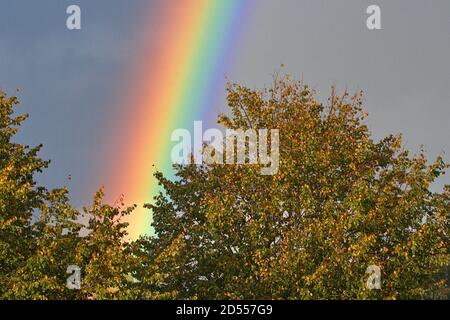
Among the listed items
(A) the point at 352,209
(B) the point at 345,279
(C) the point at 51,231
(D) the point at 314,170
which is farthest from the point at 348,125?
(C) the point at 51,231

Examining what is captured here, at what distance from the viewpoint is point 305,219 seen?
40688 mm

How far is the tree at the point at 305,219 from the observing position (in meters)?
38.7

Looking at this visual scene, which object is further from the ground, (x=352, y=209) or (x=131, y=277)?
(x=352, y=209)

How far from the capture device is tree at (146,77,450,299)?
127 feet

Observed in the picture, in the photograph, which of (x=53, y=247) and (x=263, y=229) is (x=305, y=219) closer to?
(x=263, y=229)

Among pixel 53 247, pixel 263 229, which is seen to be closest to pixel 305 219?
pixel 263 229

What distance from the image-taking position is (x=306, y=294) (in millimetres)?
36719

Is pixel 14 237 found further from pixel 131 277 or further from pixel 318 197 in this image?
pixel 318 197

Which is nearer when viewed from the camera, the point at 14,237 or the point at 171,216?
the point at 14,237

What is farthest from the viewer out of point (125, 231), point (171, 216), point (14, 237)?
point (171, 216)
